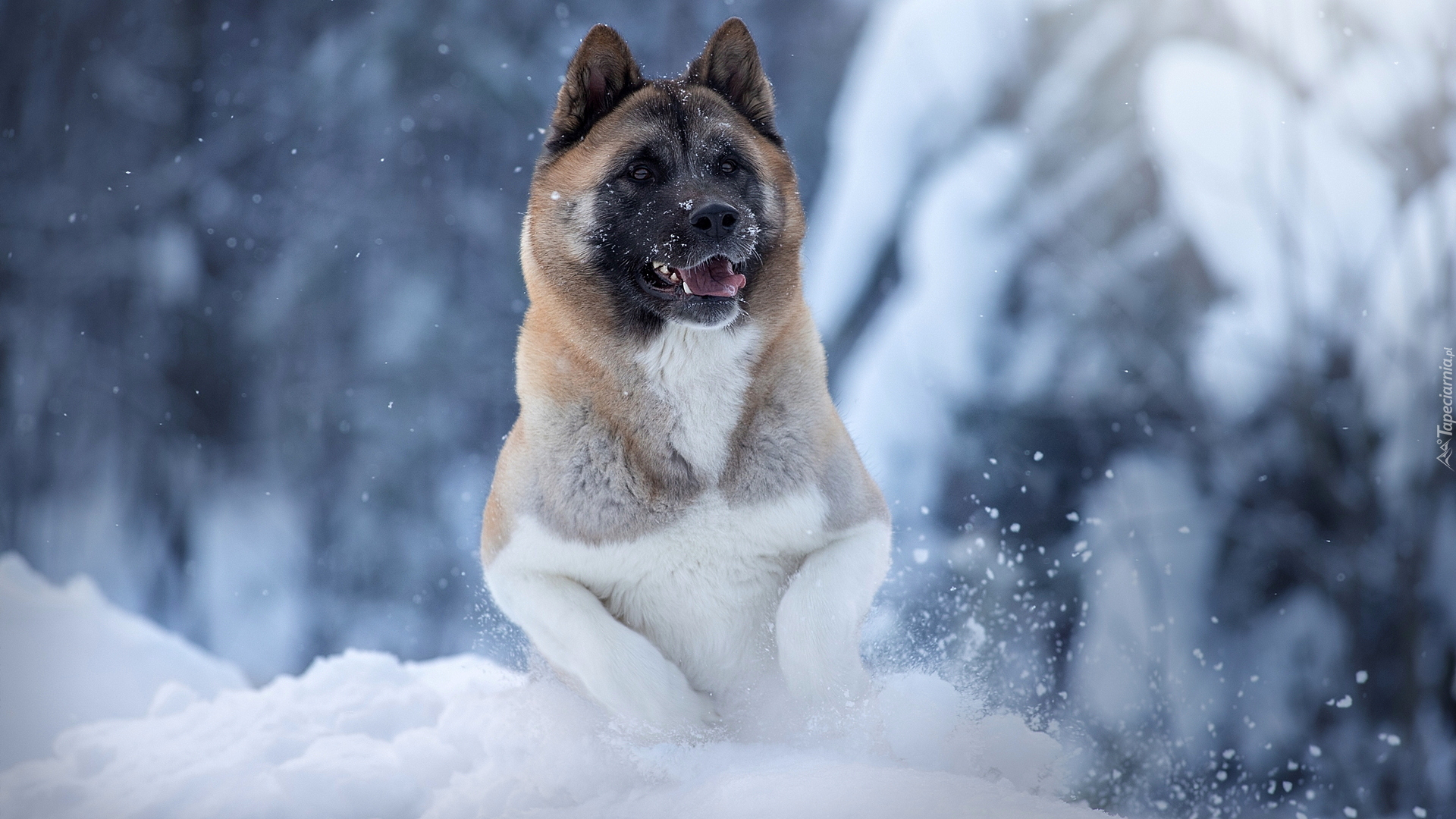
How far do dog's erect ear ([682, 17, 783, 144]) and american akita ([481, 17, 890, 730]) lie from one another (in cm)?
1

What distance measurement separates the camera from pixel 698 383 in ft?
7.60

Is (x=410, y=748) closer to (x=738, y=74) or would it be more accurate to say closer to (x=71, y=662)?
(x=71, y=662)

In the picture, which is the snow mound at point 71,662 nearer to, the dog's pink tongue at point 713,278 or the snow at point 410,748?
the snow at point 410,748

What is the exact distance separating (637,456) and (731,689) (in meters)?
0.69

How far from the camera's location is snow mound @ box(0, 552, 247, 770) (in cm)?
277

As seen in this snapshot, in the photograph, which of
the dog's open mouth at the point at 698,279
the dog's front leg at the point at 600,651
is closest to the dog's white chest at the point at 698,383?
the dog's open mouth at the point at 698,279

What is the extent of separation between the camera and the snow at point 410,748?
221cm

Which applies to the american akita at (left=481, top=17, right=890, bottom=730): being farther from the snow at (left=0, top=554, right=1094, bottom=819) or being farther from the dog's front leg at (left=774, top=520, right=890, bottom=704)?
the snow at (left=0, top=554, right=1094, bottom=819)

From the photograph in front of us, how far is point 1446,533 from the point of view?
3139mm

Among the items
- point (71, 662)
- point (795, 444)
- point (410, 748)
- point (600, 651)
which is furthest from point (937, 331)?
point (71, 662)

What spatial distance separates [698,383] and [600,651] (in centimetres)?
70

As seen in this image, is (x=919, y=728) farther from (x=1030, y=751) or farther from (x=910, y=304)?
(x=910, y=304)

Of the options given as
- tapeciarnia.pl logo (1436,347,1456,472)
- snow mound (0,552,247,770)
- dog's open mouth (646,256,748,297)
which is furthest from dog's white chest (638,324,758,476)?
tapeciarnia.pl logo (1436,347,1456,472)

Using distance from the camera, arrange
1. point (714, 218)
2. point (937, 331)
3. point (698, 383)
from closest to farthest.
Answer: point (714, 218)
point (698, 383)
point (937, 331)
